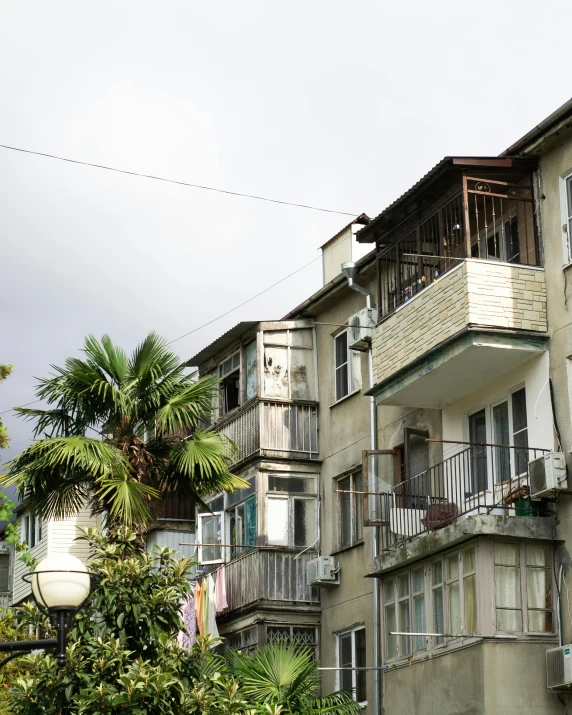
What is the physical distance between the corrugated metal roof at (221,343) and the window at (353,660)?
6.83 m

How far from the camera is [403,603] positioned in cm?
2209

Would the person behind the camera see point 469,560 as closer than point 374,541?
Yes

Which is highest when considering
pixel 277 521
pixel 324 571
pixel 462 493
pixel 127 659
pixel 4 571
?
pixel 4 571

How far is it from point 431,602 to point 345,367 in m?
7.66

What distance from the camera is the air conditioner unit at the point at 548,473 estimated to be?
19.4 meters

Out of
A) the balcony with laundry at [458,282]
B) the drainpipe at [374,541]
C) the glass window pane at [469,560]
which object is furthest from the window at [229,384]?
the glass window pane at [469,560]

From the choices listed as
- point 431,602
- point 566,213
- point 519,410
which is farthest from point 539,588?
point 566,213

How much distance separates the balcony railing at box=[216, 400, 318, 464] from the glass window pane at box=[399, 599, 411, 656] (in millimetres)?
6283

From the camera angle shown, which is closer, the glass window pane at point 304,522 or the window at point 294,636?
the window at point 294,636

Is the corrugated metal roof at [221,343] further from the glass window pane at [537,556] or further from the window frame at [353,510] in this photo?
the glass window pane at [537,556]

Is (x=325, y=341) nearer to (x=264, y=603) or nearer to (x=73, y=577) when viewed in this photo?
(x=264, y=603)

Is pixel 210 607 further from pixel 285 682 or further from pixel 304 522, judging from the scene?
pixel 285 682

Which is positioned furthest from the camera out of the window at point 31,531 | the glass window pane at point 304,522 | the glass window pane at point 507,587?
the window at point 31,531

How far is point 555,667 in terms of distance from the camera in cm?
1897
